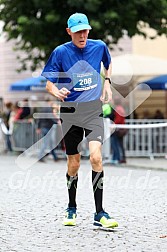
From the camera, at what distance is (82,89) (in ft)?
23.4

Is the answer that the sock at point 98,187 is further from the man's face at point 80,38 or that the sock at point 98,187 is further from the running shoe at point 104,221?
the man's face at point 80,38

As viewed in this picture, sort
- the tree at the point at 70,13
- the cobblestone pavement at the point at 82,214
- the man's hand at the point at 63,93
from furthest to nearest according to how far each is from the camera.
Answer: the tree at the point at 70,13 → the man's hand at the point at 63,93 → the cobblestone pavement at the point at 82,214

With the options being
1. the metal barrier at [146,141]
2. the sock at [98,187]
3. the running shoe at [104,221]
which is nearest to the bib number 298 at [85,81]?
the sock at [98,187]

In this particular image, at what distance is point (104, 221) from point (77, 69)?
147 centimetres

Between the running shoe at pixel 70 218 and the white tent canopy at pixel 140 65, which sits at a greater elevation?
the white tent canopy at pixel 140 65

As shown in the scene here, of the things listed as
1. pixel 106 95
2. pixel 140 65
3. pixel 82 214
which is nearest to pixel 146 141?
pixel 140 65

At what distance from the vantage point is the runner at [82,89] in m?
7.08

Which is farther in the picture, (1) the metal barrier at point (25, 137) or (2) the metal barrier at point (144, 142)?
(1) the metal barrier at point (25, 137)

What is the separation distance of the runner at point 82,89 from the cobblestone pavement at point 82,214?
1.08ft

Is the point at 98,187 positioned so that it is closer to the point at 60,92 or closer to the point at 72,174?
the point at 72,174

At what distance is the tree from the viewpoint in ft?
62.8

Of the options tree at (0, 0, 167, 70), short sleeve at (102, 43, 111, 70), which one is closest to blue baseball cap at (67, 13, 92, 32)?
short sleeve at (102, 43, 111, 70)

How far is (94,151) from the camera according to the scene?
7.11 metres

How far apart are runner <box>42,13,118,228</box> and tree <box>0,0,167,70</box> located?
11658 millimetres
